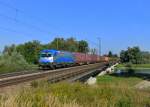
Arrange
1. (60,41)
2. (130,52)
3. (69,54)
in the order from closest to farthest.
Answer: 1. (69,54)
2. (60,41)
3. (130,52)

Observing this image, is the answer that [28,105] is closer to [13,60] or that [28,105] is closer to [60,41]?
[13,60]

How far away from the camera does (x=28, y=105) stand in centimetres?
1171

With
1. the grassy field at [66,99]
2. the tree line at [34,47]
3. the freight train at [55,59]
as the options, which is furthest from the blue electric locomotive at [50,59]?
the grassy field at [66,99]

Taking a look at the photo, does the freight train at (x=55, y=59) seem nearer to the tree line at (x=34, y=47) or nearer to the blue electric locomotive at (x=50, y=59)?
the blue electric locomotive at (x=50, y=59)

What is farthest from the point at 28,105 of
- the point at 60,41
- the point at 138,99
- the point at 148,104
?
the point at 60,41

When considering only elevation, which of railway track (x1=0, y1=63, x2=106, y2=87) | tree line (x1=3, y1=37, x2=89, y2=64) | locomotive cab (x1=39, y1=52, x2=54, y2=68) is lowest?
railway track (x1=0, y1=63, x2=106, y2=87)

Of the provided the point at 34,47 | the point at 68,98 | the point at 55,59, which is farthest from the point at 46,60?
the point at 34,47

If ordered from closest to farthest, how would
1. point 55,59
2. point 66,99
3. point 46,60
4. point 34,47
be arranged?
1. point 66,99
2. point 46,60
3. point 55,59
4. point 34,47

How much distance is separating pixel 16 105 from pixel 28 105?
454mm

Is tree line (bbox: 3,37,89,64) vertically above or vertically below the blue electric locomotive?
above

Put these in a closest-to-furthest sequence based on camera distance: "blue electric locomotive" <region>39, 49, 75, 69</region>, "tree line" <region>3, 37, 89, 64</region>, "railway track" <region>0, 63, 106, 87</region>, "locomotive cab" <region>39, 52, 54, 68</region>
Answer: "railway track" <region>0, 63, 106, 87</region> → "locomotive cab" <region>39, 52, 54, 68</region> → "blue electric locomotive" <region>39, 49, 75, 69</region> → "tree line" <region>3, 37, 89, 64</region>

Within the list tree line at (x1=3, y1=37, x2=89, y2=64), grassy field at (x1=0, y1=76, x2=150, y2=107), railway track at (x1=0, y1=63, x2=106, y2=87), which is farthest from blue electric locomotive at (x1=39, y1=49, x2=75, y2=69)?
grassy field at (x1=0, y1=76, x2=150, y2=107)

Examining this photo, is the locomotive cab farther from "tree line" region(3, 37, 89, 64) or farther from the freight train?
"tree line" region(3, 37, 89, 64)

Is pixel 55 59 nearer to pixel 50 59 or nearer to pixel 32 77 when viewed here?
pixel 50 59
